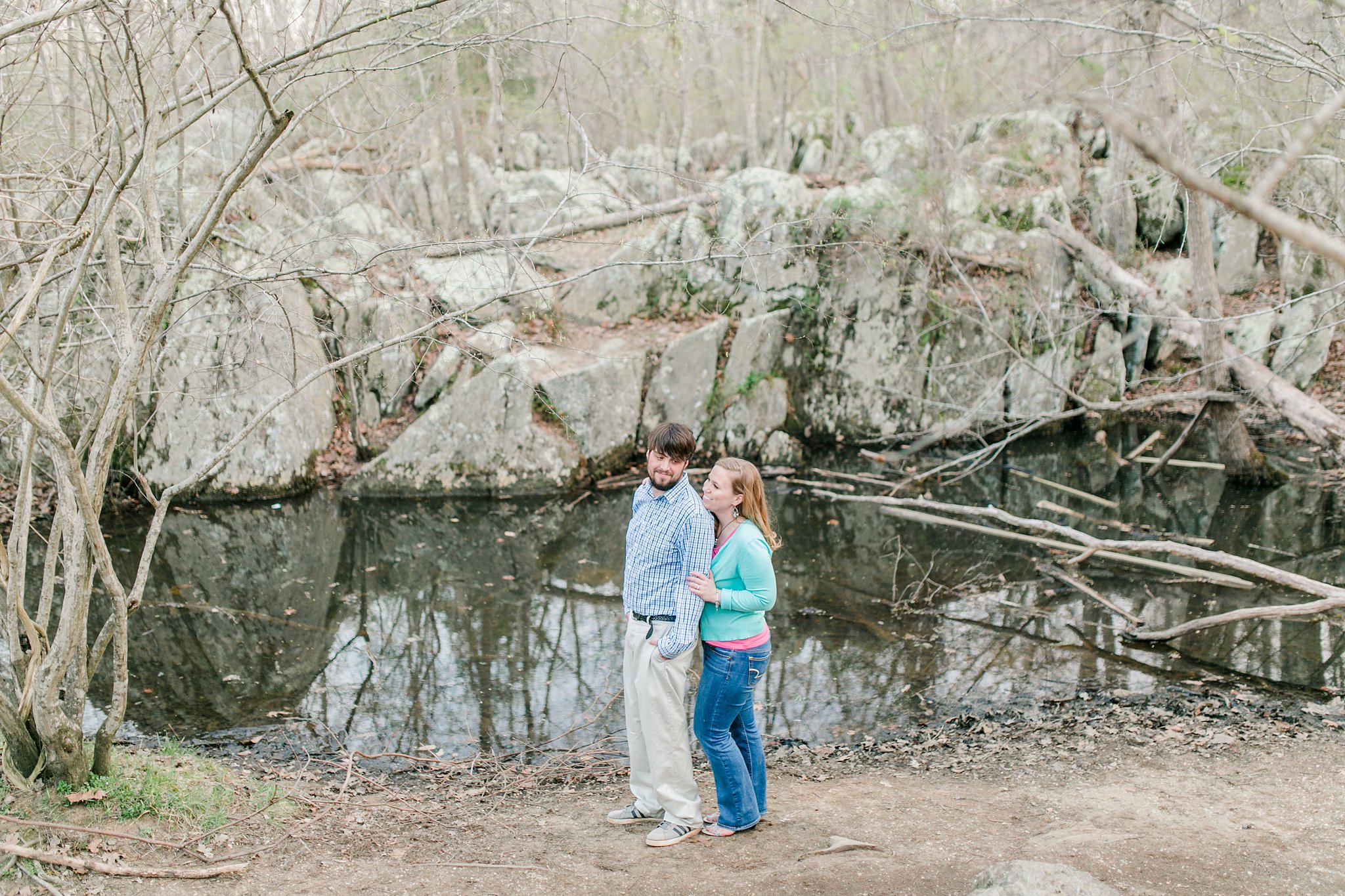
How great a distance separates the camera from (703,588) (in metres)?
3.68

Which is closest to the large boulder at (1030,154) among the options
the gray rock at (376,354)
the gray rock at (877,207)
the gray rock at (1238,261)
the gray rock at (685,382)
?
the gray rock at (1238,261)

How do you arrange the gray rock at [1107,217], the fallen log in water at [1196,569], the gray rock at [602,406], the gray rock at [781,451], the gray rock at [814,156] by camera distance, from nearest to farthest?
the fallen log in water at [1196,569] → the gray rock at [602,406] → the gray rock at [781,451] → the gray rock at [1107,217] → the gray rock at [814,156]

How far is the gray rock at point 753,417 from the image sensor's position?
511 inches

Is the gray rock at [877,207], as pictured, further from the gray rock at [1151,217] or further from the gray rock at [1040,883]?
the gray rock at [1040,883]

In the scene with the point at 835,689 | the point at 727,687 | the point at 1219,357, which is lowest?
the point at 835,689

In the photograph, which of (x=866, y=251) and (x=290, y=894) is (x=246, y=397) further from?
(x=290, y=894)

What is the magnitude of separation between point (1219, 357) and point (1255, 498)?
1773 millimetres

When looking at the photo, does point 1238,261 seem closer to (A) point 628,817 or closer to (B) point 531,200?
(B) point 531,200

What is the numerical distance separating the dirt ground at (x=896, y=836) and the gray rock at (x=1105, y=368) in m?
10.5

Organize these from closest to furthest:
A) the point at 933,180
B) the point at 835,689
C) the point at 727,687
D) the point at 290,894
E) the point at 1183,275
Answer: the point at 290,894
the point at 727,687
the point at 835,689
the point at 933,180
the point at 1183,275

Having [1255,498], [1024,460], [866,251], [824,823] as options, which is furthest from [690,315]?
[824,823]

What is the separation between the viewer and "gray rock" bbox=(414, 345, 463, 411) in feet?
41.5

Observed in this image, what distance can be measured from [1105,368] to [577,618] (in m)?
10.7

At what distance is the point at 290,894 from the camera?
131 inches
